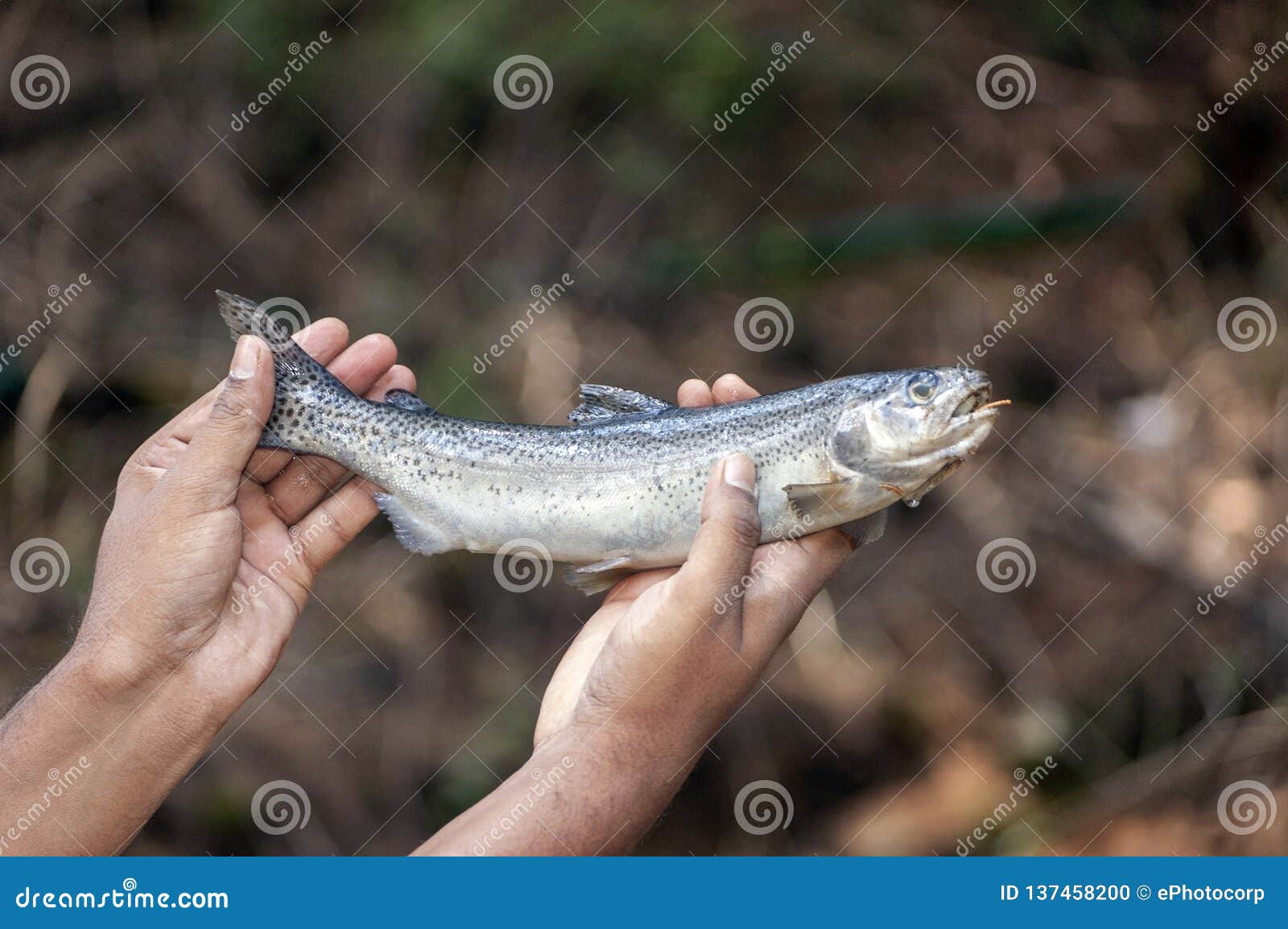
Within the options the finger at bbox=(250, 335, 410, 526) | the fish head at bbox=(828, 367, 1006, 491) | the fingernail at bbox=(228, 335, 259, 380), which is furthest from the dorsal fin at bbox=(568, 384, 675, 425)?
the fingernail at bbox=(228, 335, 259, 380)

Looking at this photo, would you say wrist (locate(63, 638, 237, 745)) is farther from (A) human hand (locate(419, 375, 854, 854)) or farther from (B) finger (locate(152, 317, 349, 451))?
(A) human hand (locate(419, 375, 854, 854))

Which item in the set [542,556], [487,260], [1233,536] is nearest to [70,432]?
[487,260]

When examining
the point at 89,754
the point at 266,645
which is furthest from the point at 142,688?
the point at 266,645

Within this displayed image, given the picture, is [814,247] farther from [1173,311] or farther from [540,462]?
[540,462]

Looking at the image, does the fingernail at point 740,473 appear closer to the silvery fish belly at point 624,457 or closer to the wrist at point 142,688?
the silvery fish belly at point 624,457

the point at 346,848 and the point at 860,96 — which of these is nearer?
the point at 346,848

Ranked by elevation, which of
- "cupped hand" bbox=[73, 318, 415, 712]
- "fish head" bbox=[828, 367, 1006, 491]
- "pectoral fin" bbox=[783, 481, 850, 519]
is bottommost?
"cupped hand" bbox=[73, 318, 415, 712]

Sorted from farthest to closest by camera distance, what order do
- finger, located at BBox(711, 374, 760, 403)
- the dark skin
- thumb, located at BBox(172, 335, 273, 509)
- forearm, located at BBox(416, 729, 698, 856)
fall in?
finger, located at BBox(711, 374, 760, 403)
thumb, located at BBox(172, 335, 273, 509)
the dark skin
forearm, located at BBox(416, 729, 698, 856)
